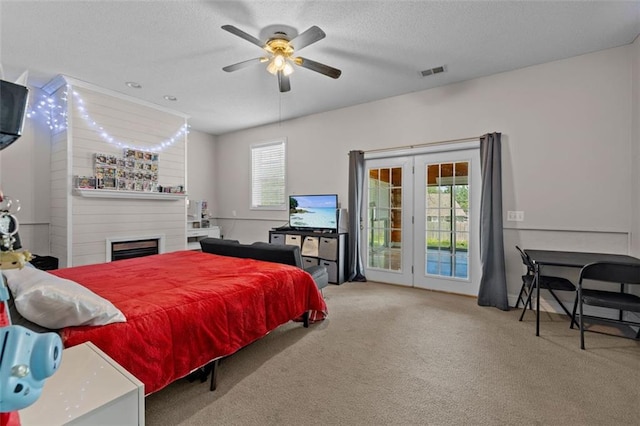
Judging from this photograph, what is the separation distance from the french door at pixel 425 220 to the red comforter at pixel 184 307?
2.02m

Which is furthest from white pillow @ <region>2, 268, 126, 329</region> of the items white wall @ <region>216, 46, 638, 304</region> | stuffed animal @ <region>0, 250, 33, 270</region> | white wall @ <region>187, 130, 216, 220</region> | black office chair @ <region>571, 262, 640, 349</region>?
white wall @ <region>187, 130, 216, 220</region>

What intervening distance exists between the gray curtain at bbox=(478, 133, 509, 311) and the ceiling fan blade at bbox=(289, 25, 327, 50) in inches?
97.3

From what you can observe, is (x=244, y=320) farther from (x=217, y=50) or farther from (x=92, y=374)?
(x=217, y=50)

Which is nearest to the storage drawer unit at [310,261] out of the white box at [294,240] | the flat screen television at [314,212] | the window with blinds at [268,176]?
the white box at [294,240]

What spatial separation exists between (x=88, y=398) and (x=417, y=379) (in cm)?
190

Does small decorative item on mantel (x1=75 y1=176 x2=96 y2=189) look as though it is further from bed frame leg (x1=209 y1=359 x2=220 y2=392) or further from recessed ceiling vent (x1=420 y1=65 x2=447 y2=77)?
recessed ceiling vent (x1=420 y1=65 x2=447 y2=77)

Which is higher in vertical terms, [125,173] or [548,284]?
[125,173]

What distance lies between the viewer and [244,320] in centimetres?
211

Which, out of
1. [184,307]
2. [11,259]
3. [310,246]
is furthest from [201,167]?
[11,259]

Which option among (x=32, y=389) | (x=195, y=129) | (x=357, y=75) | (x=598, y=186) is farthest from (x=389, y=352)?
(x=195, y=129)

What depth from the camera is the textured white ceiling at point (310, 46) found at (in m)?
2.53

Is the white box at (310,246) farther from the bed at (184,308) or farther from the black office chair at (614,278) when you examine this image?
the black office chair at (614,278)

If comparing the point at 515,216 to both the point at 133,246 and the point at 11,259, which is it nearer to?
the point at 11,259

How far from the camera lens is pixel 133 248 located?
4.49 metres
